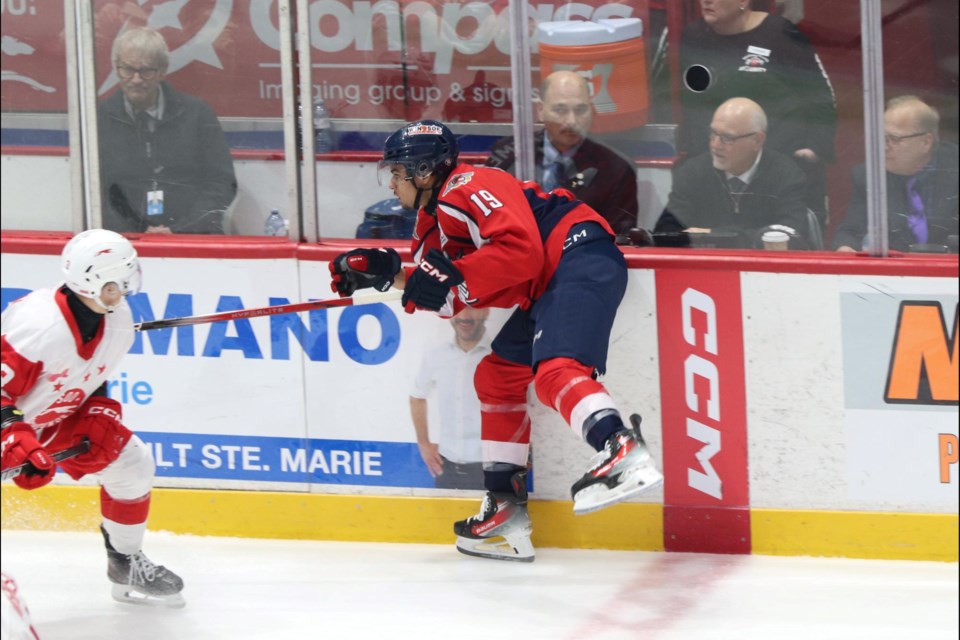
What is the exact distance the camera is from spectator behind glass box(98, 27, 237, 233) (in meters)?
4.39

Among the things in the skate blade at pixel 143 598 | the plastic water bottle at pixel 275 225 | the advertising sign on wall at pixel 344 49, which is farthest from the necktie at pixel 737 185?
the skate blade at pixel 143 598

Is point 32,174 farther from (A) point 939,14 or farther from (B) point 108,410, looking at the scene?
(A) point 939,14

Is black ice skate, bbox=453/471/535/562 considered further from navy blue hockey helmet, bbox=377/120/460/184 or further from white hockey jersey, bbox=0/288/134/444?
white hockey jersey, bbox=0/288/134/444

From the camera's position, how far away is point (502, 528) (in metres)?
4.11

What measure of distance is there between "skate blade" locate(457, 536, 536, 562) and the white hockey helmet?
51.0 inches

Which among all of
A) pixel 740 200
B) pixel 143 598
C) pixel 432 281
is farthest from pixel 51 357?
pixel 740 200

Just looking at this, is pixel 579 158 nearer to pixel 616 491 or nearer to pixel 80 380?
pixel 616 491

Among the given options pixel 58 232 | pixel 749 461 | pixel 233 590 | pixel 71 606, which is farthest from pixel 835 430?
pixel 58 232

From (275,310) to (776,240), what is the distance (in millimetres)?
1420

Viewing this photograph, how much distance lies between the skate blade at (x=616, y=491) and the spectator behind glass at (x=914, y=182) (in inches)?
40.3

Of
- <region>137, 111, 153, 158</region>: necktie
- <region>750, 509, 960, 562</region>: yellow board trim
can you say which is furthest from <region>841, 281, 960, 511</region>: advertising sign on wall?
<region>137, 111, 153, 158</region>: necktie

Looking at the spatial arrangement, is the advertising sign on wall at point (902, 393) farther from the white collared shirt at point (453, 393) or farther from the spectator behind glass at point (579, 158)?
the white collared shirt at point (453, 393)

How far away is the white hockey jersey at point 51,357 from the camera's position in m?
3.44

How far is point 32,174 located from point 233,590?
4.88ft
